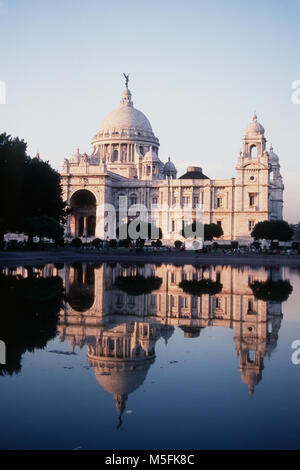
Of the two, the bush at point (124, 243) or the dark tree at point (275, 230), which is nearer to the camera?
the dark tree at point (275, 230)

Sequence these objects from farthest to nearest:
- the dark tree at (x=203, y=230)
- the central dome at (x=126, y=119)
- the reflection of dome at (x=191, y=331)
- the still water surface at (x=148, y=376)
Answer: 1. the central dome at (x=126, y=119)
2. the dark tree at (x=203, y=230)
3. the reflection of dome at (x=191, y=331)
4. the still water surface at (x=148, y=376)

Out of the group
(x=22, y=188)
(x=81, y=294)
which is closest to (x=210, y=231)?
(x=22, y=188)

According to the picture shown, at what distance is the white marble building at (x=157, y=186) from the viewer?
247 ft

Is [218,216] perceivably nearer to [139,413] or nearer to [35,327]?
[35,327]

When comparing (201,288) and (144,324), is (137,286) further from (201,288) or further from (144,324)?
(144,324)

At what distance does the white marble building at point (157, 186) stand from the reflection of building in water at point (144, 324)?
5621cm

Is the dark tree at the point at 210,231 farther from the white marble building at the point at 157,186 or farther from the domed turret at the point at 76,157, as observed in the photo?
Answer: the domed turret at the point at 76,157

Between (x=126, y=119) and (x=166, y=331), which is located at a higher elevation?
(x=126, y=119)

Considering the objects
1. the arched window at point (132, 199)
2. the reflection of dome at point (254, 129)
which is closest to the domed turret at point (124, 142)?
the arched window at point (132, 199)

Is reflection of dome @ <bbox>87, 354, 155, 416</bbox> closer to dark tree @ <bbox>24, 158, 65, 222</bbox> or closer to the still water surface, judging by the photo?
the still water surface

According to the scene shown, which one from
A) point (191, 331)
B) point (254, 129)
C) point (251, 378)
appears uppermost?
point (254, 129)

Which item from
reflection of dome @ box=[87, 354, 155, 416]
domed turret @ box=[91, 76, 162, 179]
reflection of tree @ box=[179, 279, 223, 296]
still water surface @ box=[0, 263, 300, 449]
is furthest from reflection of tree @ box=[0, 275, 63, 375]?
domed turret @ box=[91, 76, 162, 179]

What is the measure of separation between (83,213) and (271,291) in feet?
213

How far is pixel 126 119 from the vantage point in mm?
92438
